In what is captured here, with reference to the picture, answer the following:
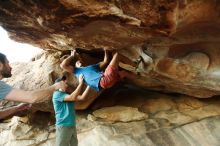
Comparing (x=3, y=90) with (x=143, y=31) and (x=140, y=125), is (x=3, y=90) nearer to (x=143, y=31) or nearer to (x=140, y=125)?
(x=143, y=31)

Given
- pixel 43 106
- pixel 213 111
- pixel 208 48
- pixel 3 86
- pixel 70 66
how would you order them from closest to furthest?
pixel 3 86 < pixel 208 48 < pixel 70 66 < pixel 213 111 < pixel 43 106

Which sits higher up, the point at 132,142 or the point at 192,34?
the point at 192,34

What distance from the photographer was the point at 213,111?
636 cm

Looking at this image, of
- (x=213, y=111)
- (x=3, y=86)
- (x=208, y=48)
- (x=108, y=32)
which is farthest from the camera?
(x=213, y=111)

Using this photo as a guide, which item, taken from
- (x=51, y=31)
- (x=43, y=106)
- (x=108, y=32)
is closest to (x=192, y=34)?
(x=108, y=32)

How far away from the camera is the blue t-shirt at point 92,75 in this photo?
17.7 ft

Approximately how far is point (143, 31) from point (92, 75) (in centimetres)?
134

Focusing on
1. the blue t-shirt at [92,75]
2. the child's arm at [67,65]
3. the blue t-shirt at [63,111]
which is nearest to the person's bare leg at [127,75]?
the blue t-shirt at [92,75]

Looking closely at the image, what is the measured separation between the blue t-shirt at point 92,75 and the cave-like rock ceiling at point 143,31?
39 centimetres

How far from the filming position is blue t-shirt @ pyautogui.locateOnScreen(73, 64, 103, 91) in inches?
213

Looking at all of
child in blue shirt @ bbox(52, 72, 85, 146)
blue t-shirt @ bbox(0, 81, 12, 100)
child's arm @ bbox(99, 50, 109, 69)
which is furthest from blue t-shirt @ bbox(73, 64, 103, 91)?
blue t-shirt @ bbox(0, 81, 12, 100)

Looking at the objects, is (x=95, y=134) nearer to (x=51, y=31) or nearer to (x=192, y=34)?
(x=51, y=31)

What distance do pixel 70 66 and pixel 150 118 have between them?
1934 mm

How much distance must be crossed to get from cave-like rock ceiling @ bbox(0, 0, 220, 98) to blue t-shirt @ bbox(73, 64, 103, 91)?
0.39m
